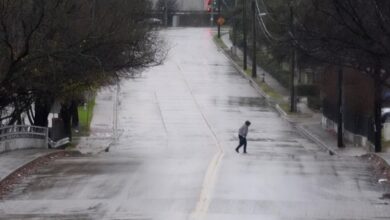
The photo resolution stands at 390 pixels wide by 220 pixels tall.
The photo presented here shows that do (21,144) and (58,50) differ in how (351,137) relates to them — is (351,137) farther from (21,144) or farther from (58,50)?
(58,50)

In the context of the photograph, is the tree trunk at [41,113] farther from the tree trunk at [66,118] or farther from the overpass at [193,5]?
the overpass at [193,5]

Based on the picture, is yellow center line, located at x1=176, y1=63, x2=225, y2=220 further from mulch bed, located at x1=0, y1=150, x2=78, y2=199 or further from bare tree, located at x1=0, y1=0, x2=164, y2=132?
bare tree, located at x1=0, y1=0, x2=164, y2=132

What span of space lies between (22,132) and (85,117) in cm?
2401

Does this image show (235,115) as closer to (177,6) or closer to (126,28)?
(126,28)

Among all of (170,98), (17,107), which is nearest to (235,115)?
(170,98)

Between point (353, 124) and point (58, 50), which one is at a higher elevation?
point (58, 50)

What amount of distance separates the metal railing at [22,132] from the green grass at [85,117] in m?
12.8

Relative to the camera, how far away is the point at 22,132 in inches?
1254

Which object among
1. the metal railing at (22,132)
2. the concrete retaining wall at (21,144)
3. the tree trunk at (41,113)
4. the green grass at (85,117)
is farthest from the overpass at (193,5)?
the concrete retaining wall at (21,144)

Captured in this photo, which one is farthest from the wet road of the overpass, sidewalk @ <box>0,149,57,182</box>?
the overpass

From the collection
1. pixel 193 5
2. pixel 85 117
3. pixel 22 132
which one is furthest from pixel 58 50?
pixel 193 5

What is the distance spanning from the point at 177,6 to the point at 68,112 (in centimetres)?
9989

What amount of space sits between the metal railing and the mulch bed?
1850 mm

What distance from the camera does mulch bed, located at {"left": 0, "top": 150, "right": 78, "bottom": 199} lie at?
19.2m
